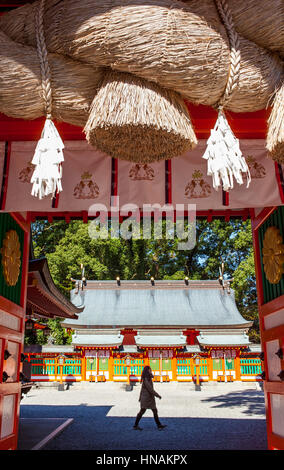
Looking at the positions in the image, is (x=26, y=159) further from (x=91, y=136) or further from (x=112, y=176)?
(x=91, y=136)

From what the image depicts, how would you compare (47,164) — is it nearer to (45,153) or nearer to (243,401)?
(45,153)

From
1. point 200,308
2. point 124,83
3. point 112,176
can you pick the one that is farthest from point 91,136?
point 200,308

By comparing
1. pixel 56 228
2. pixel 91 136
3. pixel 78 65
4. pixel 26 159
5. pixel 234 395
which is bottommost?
pixel 234 395

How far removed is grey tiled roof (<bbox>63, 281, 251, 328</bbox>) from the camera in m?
19.6

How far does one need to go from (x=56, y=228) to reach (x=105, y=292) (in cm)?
699

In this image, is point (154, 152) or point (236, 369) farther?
point (236, 369)

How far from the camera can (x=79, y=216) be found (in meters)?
4.86

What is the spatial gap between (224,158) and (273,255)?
9.24 feet

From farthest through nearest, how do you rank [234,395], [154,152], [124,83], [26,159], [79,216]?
[234,395]
[79,216]
[26,159]
[154,152]
[124,83]

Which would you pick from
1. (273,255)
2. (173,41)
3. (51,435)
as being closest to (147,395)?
(51,435)

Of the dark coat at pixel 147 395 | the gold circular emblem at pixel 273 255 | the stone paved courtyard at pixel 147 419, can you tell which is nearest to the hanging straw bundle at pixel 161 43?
the gold circular emblem at pixel 273 255

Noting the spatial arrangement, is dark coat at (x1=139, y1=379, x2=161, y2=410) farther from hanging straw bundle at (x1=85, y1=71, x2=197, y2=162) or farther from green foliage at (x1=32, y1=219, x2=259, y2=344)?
green foliage at (x1=32, y1=219, x2=259, y2=344)

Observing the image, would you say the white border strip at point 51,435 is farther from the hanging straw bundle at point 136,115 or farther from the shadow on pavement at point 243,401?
the hanging straw bundle at point 136,115

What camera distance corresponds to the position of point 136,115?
5.76 ft
